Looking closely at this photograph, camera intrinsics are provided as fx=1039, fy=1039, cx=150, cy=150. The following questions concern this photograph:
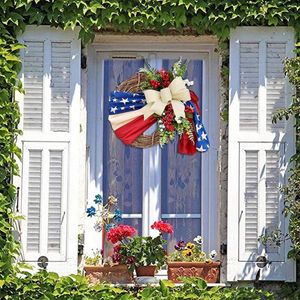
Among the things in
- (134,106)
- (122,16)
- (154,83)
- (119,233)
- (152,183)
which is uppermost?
(122,16)

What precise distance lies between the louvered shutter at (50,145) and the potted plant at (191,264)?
785 millimetres

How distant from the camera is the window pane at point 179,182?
8.45 metres

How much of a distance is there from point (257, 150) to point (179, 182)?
737 mm

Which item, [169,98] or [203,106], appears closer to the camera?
[169,98]

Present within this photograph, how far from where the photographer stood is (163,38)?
8477 mm

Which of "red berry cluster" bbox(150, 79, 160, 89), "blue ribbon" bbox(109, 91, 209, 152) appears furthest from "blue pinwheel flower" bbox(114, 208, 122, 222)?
"red berry cluster" bbox(150, 79, 160, 89)

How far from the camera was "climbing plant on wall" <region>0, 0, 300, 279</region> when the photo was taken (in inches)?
317

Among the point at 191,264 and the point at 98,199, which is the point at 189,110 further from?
the point at 191,264

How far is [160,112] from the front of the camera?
8328mm

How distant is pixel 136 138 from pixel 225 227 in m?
1.02

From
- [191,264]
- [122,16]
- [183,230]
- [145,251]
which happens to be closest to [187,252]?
[191,264]

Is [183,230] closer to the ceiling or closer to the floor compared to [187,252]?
closer to the ceiling

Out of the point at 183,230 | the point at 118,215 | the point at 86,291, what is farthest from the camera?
the point at 183,230

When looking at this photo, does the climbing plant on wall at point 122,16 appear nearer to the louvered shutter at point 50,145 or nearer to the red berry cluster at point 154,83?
the louvered shutter at point 50,145
